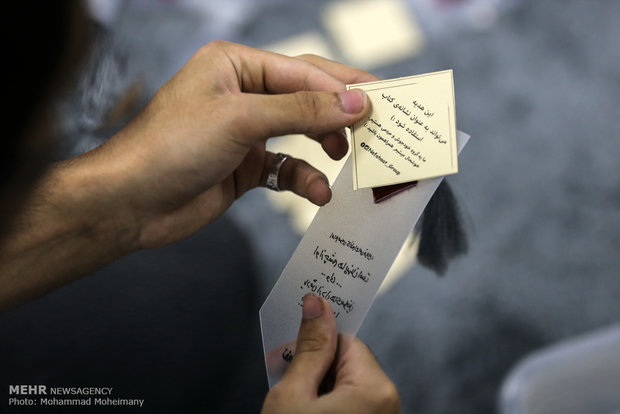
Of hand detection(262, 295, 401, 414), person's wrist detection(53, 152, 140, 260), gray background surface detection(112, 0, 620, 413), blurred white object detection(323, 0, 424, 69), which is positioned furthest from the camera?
blurred white object detection(323, 0, 424, 69)

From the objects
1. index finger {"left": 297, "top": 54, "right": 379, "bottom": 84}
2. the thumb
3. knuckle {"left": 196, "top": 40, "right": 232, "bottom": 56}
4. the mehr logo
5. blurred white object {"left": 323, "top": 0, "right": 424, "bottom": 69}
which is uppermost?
blurred white object {"left": 323, "top": 0, "right": 424, "bottom": 69}

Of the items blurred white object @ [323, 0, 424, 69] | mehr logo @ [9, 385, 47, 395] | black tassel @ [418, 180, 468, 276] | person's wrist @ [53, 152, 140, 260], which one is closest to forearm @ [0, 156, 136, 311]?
person's wrist @ [53, 152, 140, 260]

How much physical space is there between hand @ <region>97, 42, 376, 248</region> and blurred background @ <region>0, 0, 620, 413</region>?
14 cm

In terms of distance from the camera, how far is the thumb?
1.90ft

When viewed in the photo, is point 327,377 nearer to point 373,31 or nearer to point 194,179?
point 194,179

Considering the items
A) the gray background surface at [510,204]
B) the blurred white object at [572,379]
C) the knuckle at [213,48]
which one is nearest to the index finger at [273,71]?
the knuckle at [213,48]

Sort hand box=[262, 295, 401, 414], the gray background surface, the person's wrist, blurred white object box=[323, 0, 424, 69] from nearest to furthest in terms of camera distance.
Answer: hand box=[262, 295, 401, 414], the person's wrist, the gray background surface, blurred white object box=[323, 0, 424, 69]

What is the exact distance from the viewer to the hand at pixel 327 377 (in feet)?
1.84

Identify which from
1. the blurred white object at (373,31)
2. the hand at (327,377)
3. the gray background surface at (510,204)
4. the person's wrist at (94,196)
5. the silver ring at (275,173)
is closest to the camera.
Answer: the hand at (327,377)

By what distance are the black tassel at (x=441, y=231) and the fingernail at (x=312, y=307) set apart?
0.17 m

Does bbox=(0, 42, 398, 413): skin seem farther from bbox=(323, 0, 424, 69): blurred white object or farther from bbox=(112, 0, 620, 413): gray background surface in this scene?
bbox=(323, 0, 424, 69): blurred white object

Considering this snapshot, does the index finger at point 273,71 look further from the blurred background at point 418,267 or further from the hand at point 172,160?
the blurred background at point 418,267

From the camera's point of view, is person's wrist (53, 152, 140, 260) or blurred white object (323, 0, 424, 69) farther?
blurred white object (323, 0, 424, 69)

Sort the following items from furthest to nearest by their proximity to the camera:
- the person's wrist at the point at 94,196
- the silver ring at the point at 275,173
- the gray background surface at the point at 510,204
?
the gray background surface at the point at 510,204, the silver ring at the point at 275,173, the person's wrist at the point at 94,196
